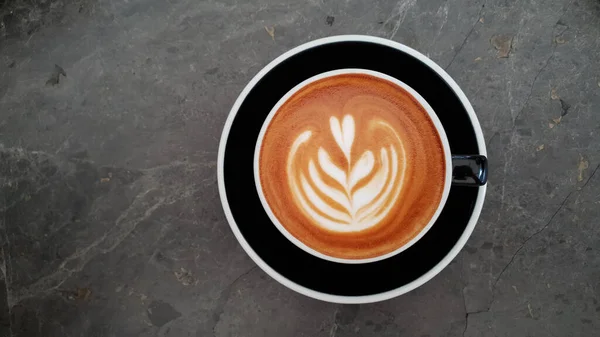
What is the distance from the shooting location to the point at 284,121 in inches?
35.1

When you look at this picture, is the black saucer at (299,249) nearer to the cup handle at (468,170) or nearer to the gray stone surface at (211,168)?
the cup handle at (468,170)

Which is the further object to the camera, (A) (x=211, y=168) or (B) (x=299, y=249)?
(A) (x=211, y=168)

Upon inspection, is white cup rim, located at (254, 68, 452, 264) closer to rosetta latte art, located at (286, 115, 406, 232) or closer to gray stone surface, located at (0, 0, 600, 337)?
rosetta latte art, located at (286, 115, 406, 232)

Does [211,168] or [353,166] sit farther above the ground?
[353,166]

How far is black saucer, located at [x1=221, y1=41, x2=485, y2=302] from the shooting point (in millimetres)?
916

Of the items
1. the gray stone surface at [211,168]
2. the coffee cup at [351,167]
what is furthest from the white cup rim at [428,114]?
the gray stone surface at [211,168]

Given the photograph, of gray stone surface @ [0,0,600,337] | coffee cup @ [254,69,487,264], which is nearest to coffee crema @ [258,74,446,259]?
coffee cup @ [254,69,487,264]

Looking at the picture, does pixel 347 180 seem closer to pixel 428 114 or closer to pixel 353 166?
pixel 353 166

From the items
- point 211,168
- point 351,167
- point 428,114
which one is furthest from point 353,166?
point 211,168

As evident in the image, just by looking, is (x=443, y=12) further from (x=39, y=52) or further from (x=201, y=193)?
(x=39, y=52)

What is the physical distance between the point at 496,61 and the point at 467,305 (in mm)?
561

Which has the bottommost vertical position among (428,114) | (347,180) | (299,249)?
(299,249)

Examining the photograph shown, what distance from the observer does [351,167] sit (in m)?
0.89

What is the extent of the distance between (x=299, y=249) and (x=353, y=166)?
0.19 metres
